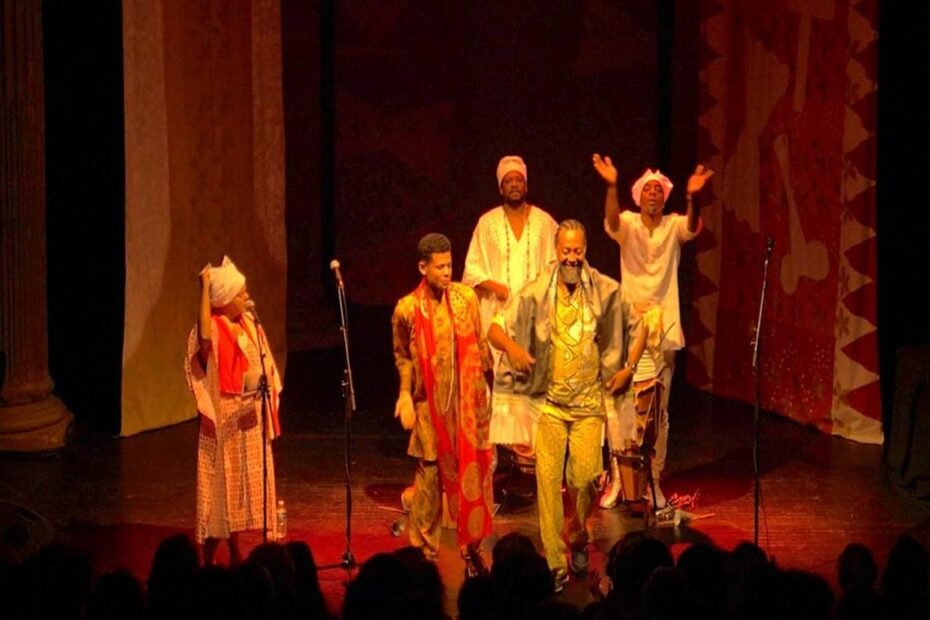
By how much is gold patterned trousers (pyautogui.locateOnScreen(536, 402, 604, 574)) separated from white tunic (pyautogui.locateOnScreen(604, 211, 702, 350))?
1.70 meters

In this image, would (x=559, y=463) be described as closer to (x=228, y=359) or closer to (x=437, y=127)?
(x=228, y=359)

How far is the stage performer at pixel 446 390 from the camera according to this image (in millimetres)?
→ 8477

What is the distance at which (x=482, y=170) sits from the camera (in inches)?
611

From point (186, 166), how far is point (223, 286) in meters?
3.84

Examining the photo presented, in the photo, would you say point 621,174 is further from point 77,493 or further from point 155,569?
point 155,569

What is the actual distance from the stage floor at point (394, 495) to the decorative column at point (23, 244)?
24 cm

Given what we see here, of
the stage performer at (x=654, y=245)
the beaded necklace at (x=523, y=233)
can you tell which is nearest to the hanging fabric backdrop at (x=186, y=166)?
the beaded necklace at (x=523, y=233)

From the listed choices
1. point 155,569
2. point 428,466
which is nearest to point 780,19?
point 428,466

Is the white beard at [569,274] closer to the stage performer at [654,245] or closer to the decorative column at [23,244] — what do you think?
the stage performer at [654,245]

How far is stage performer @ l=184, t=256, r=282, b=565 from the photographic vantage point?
26.4ft

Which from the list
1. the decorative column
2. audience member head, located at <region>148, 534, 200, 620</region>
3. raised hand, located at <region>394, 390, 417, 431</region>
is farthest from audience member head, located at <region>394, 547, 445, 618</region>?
the decorative column

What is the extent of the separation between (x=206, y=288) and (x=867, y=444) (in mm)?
5048

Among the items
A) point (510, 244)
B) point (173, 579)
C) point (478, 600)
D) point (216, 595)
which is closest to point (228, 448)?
point (510, 244)

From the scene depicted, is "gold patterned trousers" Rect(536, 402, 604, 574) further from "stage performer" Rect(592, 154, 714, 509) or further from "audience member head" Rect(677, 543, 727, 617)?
"audience member head" Rect(677, 543, 727, 617)
